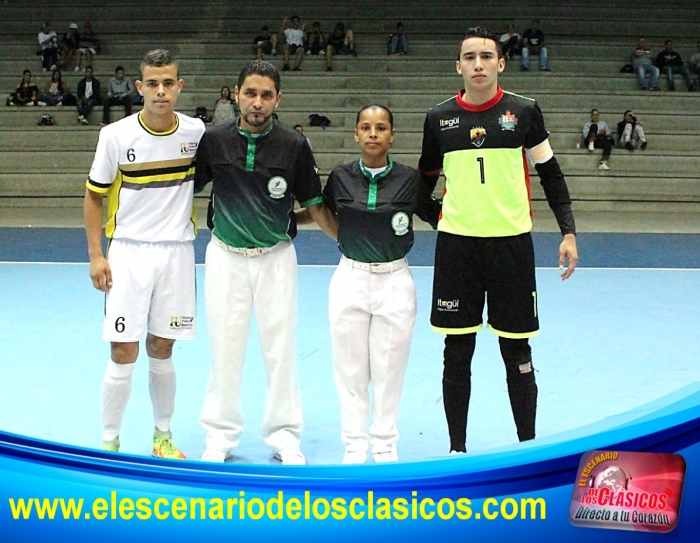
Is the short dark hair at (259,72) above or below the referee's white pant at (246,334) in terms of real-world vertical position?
above

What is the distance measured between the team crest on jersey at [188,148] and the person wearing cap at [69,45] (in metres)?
17.6

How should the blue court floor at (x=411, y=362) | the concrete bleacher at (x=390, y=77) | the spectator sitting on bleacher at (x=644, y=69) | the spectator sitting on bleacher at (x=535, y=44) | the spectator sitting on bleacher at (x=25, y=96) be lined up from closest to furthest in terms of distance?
the blue court floor at (x=411, y=362), the concrete bleacher at (x=390, y=77), the spectator sitting on bleacher at (x=25, y=96), the spectator sitting on bleacher at (x=644, y=69), the spectator sitting on bleacher at (x=535, y=44)

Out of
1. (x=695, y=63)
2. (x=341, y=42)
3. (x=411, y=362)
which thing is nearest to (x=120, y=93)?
(x=341, y=42)

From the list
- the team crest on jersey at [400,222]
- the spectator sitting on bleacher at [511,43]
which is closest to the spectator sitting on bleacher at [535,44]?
the spectator sitting on bleacher at [511,43]

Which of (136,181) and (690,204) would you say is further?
(690,204)

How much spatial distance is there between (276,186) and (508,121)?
1206 millimetres

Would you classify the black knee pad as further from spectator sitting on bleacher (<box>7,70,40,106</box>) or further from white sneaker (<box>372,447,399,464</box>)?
spectator sitting on bleacher (<box>7,70,40,106</box>)

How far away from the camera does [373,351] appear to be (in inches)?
170

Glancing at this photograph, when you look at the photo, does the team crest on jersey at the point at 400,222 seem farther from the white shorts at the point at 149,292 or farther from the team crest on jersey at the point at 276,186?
the white shorts at the point at 149,292

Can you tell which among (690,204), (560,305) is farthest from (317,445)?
(690,204)

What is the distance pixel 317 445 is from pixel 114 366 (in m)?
1.24

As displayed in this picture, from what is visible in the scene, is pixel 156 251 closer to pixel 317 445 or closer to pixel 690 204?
pixel 317 445

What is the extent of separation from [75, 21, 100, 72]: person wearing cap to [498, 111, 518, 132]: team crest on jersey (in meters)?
18.1

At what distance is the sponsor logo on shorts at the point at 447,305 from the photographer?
420 centimetres
